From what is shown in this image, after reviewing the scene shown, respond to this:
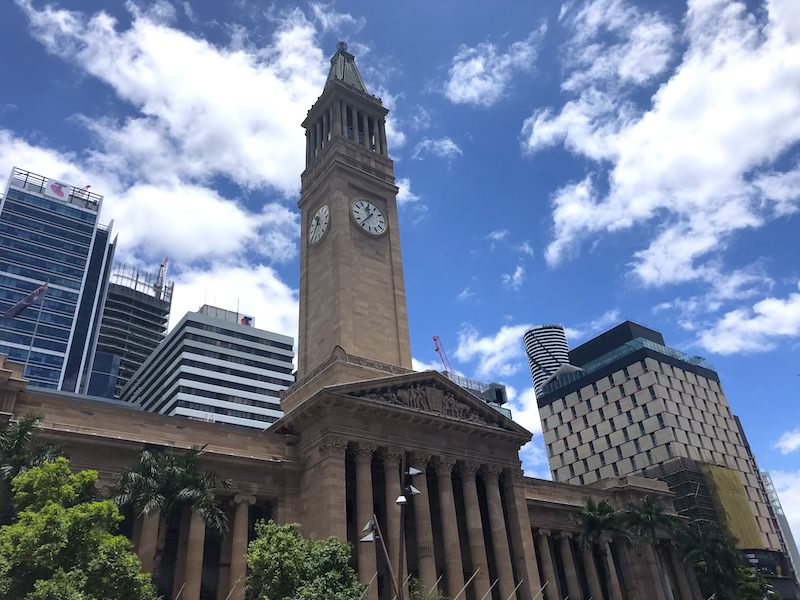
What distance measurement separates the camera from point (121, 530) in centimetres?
3809

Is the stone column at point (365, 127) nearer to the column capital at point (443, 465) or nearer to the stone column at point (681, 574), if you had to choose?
the column capital at point (443, 465)

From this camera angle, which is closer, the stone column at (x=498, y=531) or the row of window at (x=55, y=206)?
the stone column at (x=498, y=531)

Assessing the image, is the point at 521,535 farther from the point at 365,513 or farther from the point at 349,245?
the point at 349,245

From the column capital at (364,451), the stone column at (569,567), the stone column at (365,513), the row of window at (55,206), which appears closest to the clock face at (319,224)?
the column capital at (364,451)

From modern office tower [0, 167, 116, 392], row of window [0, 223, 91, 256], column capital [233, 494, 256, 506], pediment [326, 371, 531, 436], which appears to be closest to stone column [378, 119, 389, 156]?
pediment [326, 371, 531, 436]

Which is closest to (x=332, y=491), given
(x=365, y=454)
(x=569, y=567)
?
(x=365, y=454)

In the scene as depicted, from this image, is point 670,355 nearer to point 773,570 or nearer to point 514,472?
point 773,570

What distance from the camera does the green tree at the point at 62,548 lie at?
25.0m

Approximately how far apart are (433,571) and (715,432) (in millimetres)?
82467

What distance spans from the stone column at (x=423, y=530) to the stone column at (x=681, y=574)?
111 ft

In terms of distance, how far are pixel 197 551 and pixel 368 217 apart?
3300 cm

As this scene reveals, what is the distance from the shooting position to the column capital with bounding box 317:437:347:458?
4297 cm

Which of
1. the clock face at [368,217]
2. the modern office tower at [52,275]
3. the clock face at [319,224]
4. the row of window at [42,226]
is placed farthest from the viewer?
the row of window at [42,226]

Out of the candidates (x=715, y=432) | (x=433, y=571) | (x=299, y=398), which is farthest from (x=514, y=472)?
(x=715, y=432)
